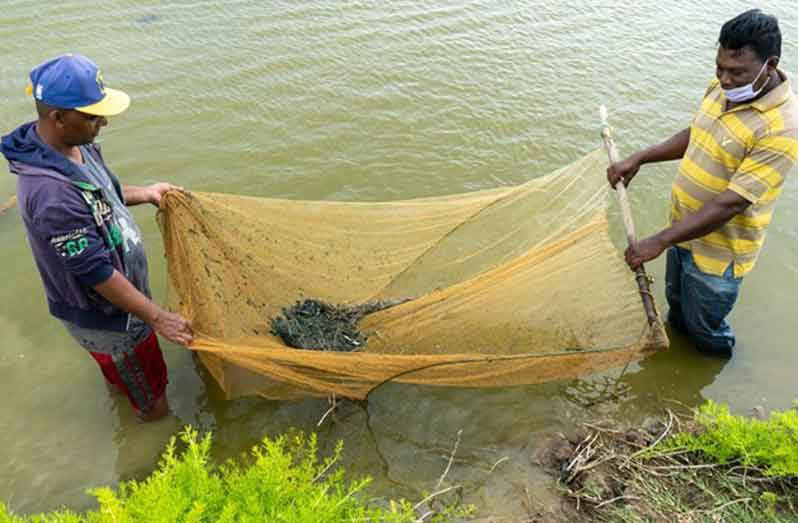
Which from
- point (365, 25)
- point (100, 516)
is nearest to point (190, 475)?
point (100, 516)

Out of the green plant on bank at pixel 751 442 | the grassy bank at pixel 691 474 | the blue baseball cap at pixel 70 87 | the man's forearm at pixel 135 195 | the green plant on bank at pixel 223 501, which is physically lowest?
the grassy bank at pixel 691 474

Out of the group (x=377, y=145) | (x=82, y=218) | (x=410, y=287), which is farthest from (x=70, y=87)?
(x=377, y=145)

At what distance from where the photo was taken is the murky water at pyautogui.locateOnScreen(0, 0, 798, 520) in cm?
332

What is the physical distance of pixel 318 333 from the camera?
3420 mm

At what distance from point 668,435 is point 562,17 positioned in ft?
22.2

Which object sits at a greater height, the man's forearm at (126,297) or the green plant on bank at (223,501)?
the man's forearm at (126,297)

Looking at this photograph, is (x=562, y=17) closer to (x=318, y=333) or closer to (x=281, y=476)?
(x=318, y=333)

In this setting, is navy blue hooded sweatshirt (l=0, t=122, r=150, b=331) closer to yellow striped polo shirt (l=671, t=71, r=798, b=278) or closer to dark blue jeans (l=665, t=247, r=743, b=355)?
yellow striped polo shirt (l=671, t=71, r=798, b=278)

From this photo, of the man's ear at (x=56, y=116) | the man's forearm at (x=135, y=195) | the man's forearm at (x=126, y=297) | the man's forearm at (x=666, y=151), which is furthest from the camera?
the man's forearm at (x=666, y=151)

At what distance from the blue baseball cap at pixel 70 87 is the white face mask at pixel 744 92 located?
273 cm

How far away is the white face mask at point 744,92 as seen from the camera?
2.64m

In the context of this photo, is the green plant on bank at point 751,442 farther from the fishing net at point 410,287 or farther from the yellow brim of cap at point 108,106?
the yellow brim of cap at point 108,106

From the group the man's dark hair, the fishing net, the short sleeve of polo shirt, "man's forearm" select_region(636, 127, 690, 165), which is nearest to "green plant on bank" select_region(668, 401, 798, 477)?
the fishing net

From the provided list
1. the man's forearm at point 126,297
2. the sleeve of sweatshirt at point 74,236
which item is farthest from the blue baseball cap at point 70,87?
the man's forearm at point 126,297
